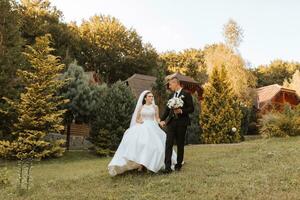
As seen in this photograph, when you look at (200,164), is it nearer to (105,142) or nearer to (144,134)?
(144,134)

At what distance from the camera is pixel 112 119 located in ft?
89.2

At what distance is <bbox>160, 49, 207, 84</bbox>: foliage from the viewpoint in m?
69.9

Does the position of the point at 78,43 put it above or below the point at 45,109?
above

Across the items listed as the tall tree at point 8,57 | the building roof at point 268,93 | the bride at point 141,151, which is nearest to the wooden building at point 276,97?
the building roof at point 268,93

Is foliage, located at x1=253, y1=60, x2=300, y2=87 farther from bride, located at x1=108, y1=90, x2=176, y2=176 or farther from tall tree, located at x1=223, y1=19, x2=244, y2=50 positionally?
bride, located at x1=108, y1=90, x2=176, y2=176

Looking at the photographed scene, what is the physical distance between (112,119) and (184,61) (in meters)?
46.6

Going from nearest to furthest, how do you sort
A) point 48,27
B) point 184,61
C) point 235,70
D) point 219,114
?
point 219,114 → point 235,70 → point 48,27 → point 184,61

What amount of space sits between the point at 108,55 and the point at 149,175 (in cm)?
5109

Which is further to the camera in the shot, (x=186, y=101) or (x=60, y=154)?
(x=60, y=154)

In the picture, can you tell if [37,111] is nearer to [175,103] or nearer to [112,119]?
[112,119]

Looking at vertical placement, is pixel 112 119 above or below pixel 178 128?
above

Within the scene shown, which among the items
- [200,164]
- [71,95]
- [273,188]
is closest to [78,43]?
[71,95]

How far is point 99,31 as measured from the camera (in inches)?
2424

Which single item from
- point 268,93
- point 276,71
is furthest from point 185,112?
point 276,71
